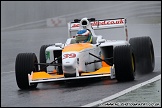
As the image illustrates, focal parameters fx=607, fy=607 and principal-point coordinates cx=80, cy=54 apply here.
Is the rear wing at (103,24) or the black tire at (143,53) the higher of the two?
the rear wing at (103,24)

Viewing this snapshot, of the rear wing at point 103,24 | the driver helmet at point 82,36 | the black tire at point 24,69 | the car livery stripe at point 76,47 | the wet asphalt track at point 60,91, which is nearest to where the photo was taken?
the wet asphalt track at point 60,91

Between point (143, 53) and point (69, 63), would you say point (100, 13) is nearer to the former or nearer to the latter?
point (143, 53)

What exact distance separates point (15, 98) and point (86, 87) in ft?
5.48

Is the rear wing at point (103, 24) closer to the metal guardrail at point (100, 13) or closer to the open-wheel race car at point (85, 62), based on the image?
the open-wheel race car at point (85, 62)

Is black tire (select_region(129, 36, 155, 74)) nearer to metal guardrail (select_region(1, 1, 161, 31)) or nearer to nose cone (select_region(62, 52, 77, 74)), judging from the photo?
nose cone (select_region(62, 52, 77, 74))

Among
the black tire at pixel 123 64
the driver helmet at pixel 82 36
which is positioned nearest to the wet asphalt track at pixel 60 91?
the black tire at pixel 123 64

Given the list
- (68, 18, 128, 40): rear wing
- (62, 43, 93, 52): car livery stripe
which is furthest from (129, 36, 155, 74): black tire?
(62, 43, 93, 52): car livery stripe

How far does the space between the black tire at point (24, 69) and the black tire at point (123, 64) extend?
6.44 feet

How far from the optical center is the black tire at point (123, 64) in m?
13.2

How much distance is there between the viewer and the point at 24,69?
13.6 m

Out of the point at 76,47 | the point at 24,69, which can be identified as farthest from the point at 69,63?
the point at 24,69

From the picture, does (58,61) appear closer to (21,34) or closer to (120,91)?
(120,91)

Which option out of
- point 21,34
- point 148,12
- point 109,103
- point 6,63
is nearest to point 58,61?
point 109,103

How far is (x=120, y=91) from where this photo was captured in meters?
11.7
